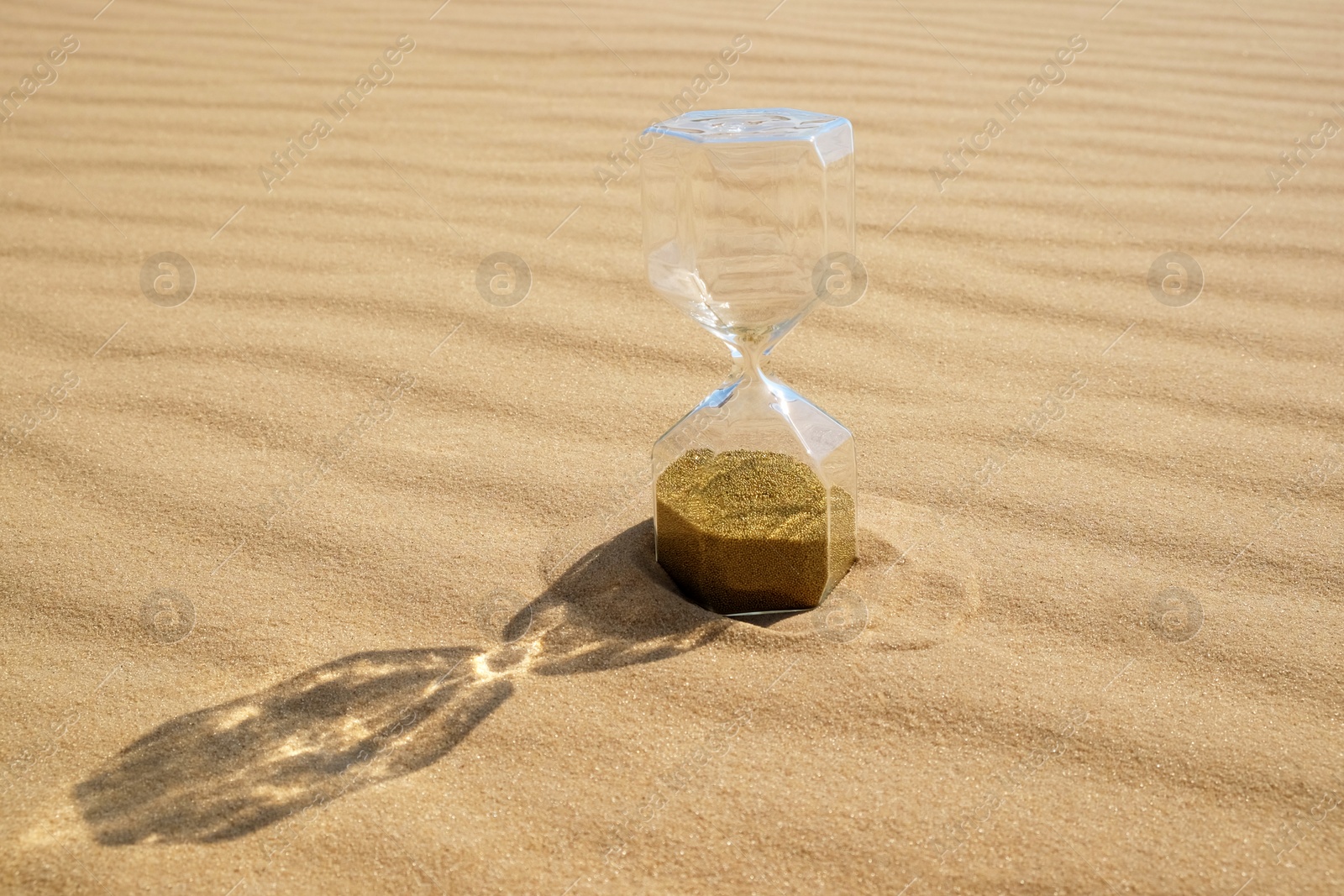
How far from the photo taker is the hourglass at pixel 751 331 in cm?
148

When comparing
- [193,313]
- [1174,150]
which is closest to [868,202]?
[1174,150]

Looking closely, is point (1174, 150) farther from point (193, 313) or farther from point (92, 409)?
point (92, 409)

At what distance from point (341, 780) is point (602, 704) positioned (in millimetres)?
315

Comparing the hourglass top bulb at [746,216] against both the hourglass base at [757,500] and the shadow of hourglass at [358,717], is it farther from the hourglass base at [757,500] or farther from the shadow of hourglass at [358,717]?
the shadow of hourglass at [358,717]

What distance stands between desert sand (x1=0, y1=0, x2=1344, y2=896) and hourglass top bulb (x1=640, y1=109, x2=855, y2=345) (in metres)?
0.42

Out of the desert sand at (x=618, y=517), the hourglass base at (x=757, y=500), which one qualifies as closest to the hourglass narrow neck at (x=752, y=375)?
the hourglass base at (x=757, y=500)

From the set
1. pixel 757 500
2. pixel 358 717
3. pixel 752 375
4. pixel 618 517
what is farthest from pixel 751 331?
pixel 358 717

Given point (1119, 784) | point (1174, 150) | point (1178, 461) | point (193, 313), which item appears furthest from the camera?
point (1174, 150)

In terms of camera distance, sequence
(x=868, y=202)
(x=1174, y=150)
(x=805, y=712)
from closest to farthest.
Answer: (x=805, y=712) < (x=868, y=202) < (x=1174, y=150)

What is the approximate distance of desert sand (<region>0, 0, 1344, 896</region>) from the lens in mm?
1323

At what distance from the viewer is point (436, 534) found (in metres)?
1.86

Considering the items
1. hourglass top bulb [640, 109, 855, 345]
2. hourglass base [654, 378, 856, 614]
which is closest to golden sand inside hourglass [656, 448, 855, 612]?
hourglass base [654, 378, 856, 614]

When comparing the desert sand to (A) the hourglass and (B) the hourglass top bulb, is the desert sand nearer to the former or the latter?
(A) the hourglass

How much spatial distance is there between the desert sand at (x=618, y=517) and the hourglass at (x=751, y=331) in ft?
0.24
